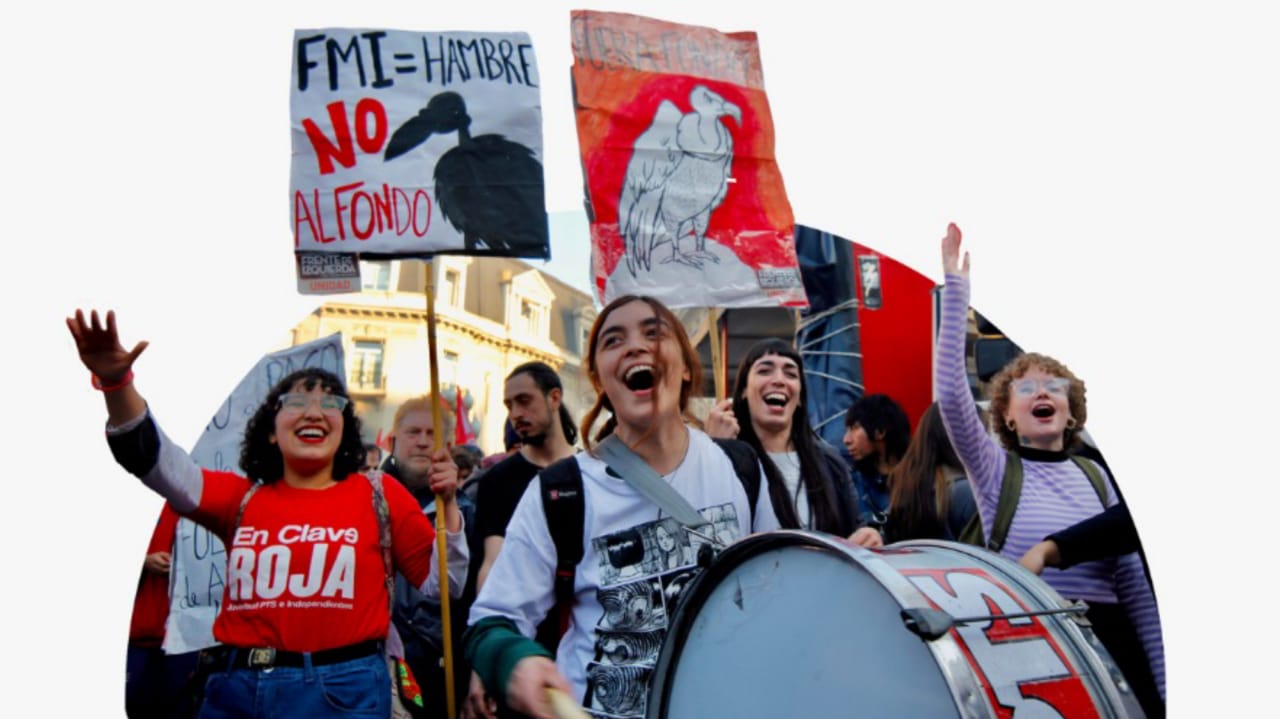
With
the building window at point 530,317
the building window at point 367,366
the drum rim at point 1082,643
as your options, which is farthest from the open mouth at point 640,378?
the building window at point 367,366

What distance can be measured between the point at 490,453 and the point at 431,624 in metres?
1.27

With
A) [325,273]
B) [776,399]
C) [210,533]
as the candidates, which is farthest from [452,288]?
[776,399]

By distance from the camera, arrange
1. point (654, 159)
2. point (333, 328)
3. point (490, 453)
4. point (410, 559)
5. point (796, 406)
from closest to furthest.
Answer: point (410, 559) → point (796, 406) → point (654, 159) → point (333, 328) → point (490, 453)

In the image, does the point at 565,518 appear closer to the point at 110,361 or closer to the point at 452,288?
the point at 110,361

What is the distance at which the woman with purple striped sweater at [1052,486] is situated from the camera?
346 cm

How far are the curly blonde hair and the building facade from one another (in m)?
1.97

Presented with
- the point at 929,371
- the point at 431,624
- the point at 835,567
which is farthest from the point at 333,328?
the point at 835,567

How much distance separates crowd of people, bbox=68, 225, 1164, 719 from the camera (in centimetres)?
249

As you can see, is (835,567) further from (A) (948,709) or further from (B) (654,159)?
(B) (654,159)

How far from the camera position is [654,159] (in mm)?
4824

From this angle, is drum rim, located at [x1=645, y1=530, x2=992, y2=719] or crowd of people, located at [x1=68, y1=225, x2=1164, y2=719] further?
crowd of people, located at [x1=68, y1=225, x2=1164, y2=719]

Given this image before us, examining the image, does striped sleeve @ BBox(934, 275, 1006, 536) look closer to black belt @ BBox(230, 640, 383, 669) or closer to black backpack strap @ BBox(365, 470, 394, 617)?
black backpack strap @ BBox(365, 470, 394, 617)

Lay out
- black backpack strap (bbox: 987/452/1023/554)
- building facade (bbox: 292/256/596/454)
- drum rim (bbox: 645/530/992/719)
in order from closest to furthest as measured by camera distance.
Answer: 1. drum rim (bbox: 645/530/992/719)
2. black backpack strap (bbox: 987/452/1023/554)
3. building facade (bbox: 292/256/596/454)

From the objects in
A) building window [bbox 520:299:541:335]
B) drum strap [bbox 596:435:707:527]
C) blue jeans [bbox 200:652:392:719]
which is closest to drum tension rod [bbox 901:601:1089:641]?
drum strap [bbox 596:435:707:527]
